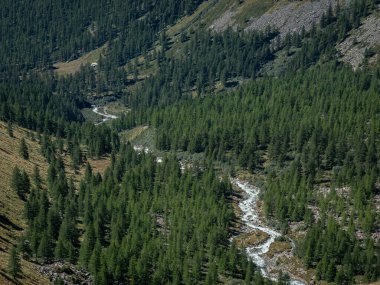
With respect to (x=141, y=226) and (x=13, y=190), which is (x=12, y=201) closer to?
(x=13, y=190)

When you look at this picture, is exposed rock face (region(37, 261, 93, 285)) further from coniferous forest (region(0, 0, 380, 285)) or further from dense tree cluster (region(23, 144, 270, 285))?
dense tree cluster (region(23, 144, 270, 285))

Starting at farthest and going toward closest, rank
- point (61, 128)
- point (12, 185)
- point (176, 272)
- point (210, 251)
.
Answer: point (61, 128) < point (12, 185) < point (210, 251) < point (176, 272)

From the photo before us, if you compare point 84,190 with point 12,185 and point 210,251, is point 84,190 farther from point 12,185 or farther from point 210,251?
point 210,251

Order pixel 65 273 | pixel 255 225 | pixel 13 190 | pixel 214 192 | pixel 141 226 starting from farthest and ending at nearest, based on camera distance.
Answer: pixel 214 192
pixel 255 225
pixel 13 190
pixel 141 226
pixel 65 273

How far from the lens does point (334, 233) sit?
105875mm

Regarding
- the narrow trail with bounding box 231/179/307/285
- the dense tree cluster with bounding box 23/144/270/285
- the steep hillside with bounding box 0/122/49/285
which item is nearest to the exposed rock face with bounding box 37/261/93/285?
the dense tree cluster with bounding box 23/144/270/285

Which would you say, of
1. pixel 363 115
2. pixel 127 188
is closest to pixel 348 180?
pixel 363 115

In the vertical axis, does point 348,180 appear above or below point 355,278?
above

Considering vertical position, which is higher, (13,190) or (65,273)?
(13,190)

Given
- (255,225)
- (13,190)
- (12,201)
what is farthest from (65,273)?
(255,225)

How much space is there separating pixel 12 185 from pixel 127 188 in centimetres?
2985

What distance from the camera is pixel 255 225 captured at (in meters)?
122

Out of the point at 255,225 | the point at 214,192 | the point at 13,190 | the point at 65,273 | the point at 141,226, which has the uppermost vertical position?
the point at 13,190

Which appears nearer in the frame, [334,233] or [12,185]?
[334,233]
